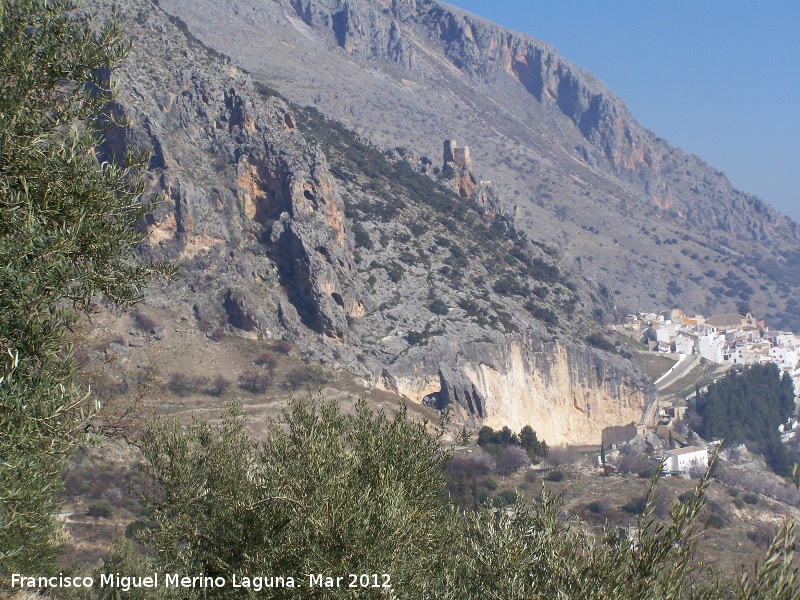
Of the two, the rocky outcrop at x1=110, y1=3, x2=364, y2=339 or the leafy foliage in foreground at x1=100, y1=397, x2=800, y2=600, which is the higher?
the rocky outcrop at x1=110, y1=3, x2=364, y2=339

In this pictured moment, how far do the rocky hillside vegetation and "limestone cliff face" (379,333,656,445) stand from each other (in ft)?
71.3

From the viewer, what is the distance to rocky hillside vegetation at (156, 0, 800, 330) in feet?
286

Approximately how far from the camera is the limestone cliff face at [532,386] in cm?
3822

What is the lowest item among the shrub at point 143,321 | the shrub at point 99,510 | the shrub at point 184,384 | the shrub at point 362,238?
the shrub at point 99,510

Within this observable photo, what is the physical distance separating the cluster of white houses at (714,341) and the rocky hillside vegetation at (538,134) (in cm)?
464

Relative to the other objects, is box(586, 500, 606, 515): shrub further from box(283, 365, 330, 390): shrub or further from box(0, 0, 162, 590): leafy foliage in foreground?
box(0, 0, 162, 590): leafy foliage in foreground

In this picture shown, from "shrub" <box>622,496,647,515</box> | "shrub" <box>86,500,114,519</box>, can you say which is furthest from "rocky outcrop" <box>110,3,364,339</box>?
"shrub" <box>622,496,647,515</box>

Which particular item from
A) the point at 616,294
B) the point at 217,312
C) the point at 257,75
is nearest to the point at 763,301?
the point at 616,294

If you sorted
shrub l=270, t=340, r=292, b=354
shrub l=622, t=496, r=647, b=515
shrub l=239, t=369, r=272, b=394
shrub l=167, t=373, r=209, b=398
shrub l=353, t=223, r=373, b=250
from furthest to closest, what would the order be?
shrub l=353, t=223, r=373, b=250
shrub l=270, t=340, r=292, b=354
shrub l=239, t=369, r=272, b=394
shrub l=167, t=373, r=209, b=398
shrub l=622, t=496, r=647, b=515

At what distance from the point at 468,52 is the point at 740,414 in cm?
9975

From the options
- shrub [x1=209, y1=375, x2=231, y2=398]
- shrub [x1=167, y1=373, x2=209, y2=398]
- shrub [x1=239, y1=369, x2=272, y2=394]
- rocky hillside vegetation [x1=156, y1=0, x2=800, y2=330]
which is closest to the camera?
shrub [x1=167, y1=373, x2=209, y2=398]

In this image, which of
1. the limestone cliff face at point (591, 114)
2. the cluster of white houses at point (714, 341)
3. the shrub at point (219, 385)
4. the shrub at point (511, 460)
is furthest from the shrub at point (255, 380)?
the limestone cliff face at point (591, 114)

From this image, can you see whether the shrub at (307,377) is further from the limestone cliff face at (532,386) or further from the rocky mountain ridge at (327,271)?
the limestone cliff face at (532,386)

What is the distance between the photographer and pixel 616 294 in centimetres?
8850
